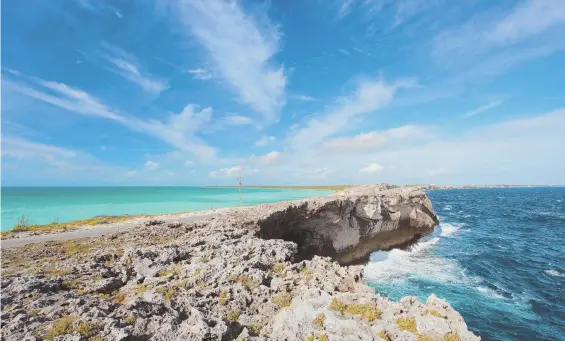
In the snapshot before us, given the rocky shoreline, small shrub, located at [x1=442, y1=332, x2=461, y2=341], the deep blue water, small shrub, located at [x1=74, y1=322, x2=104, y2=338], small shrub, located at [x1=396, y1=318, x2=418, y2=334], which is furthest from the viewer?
the deep blue water

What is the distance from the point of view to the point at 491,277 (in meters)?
33.6

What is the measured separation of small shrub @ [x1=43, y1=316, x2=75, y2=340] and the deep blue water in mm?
27473

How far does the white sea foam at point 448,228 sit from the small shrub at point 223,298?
55.6m

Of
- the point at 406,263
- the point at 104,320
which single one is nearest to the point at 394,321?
the point at 104,320

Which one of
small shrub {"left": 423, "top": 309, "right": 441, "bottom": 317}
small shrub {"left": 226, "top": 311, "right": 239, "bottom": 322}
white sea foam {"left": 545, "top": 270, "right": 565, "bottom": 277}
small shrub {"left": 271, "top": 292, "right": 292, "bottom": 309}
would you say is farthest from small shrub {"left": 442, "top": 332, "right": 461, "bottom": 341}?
white sea foam {"left": 545, "top": 270, "right": 565, "bottom": 277}

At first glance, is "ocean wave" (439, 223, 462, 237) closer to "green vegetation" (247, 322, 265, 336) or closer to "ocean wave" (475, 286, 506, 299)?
"ocean wave" (475, 286, 506, 299)

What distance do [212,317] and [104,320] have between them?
13.2 ft

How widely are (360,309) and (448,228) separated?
6246 centimetres

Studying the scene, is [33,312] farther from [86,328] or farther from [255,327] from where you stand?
[255,327]

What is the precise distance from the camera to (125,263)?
58.3 feet

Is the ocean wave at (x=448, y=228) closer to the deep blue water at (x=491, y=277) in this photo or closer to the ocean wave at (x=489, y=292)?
the deep blue water at (x=491, y=277)

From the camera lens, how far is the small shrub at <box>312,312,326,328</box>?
10377 mm

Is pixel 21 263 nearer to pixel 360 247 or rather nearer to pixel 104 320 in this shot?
pixel 104 320

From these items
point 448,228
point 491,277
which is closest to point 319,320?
point 491,277
